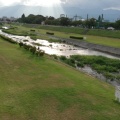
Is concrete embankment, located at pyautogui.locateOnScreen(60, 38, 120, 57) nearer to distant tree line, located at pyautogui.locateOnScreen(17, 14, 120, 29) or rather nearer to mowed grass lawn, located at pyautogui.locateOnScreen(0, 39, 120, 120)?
mowed grass lawn, located at pyautogui.locateOnScreen(0, 39, 120, 120)

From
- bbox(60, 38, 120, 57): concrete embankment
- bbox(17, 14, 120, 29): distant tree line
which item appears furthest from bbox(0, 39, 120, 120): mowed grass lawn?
bbox(17, 14, 120, 29): distant tree line

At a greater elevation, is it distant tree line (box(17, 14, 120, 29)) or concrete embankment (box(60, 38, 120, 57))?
distant tree line (box(17, 14, 120, 29))

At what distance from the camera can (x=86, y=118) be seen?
1060cm

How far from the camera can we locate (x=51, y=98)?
40.6 ft

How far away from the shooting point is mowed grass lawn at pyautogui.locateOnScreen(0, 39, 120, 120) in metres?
10.6

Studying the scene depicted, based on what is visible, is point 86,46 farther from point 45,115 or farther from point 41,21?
point 41,21

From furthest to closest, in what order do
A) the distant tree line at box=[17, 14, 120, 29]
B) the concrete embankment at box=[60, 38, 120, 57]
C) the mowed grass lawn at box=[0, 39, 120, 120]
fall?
1. the distant tree line at box=[17, 14, 120, 29]
2. the concrete embankment at box=[60, 38, 120, 57]
3. the mowed grass lawn at box=[0, 39, 120, 120]

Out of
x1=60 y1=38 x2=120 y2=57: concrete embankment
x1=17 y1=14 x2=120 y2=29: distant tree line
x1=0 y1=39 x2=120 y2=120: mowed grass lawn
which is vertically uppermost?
x1=17 y1=14 x2=120 y2=29: distant tree line

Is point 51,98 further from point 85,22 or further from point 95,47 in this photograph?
point 85,22

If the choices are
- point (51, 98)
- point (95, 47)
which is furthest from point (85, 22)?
point (51, 98)

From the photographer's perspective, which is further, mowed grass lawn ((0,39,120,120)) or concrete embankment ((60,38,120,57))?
concrete embankment ((60,38,120,57))

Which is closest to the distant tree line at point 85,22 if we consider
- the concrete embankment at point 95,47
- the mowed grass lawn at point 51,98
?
the concrete embankment at point 95,47

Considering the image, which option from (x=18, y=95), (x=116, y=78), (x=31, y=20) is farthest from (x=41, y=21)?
(x=18, y=95)

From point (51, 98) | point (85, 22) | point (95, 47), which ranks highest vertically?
point (85, 22)
